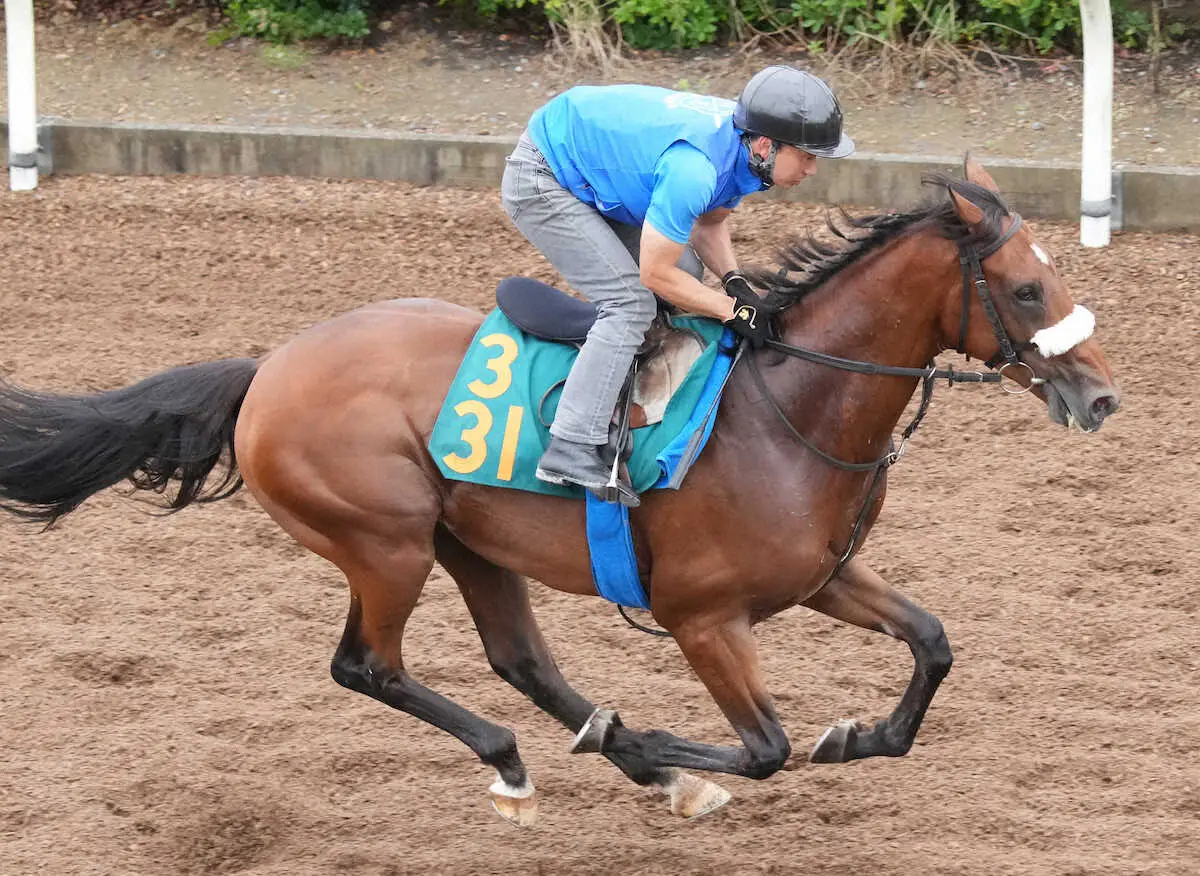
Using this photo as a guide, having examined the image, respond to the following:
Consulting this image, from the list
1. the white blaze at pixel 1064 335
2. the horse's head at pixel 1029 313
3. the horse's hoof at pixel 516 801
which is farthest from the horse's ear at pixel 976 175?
the horse's hoof at pixel 516 801

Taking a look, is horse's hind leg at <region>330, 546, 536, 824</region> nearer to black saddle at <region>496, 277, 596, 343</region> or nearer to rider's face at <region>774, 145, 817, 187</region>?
black saddle at <region>496, 277, 596, 343</region>

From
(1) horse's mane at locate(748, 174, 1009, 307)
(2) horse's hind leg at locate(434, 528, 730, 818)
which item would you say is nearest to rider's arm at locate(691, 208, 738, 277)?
(1) horse's mane at locate(748, 174, 1009, 307)

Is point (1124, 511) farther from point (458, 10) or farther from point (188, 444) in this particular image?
point (458, 10)

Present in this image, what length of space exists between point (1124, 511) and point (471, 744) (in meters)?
2.97

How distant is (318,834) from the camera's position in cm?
473

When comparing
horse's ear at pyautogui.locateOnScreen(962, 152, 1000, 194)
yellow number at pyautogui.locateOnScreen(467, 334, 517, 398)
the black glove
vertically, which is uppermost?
horse's ear at pyautogui.locateOnScreen(962, 152, 1000, 194)

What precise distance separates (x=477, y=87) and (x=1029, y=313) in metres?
6.83

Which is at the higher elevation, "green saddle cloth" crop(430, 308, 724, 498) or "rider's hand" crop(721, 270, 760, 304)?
"rider's hand" crop(721, 270, 760, 304)

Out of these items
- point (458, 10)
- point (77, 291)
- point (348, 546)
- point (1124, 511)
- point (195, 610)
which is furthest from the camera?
point (458, 10)

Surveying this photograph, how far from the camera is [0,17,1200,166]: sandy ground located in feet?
30.3

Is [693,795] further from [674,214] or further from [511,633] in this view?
[674,214]

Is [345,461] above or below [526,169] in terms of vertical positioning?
below

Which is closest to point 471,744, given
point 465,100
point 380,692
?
point 380,692

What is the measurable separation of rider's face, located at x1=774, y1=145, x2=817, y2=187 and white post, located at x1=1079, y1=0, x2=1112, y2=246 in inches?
167
